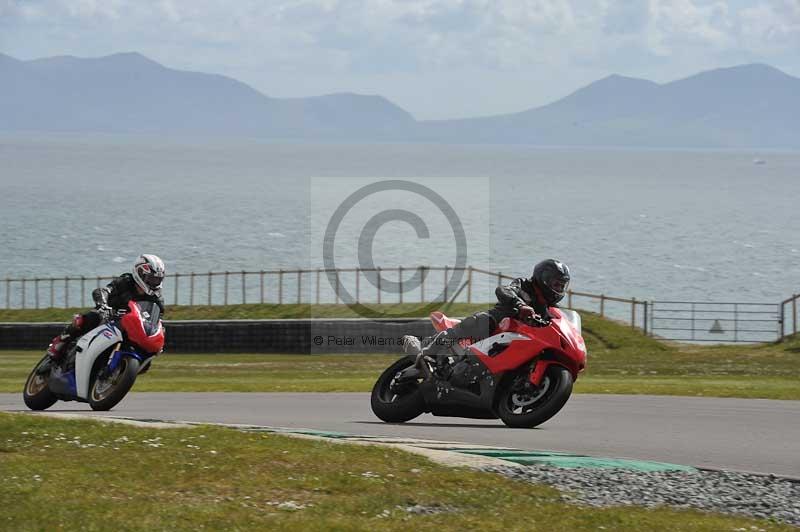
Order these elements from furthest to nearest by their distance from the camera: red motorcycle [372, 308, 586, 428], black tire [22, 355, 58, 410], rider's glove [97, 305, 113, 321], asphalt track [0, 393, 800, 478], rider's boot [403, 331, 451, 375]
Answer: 1. black tire [22, 355, 58, 410]
2. rider's glove [97, 305, 113, 321]
3. rider's boot [403, 331, 451, 375]
4. red motorcycle [372, 308, 586, 428]
5. asphalt track [0, 393, 800, 478]

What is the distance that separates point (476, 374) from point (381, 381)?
147 cm

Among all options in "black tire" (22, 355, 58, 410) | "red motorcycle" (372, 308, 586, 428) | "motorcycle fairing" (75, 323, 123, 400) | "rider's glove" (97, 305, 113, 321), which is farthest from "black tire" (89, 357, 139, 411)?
"red motorcycle" (372, 308, 586, 428)

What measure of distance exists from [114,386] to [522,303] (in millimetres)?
5540

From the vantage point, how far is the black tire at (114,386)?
15.6m

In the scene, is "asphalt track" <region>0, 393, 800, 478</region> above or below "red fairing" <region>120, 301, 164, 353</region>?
below

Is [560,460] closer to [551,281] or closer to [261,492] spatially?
[551,281]

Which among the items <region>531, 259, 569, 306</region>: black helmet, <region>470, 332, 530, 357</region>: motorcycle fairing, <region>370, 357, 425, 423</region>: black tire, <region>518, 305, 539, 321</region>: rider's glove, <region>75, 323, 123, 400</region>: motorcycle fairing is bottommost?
<region>370, 357, 425, 423</region>: black tire

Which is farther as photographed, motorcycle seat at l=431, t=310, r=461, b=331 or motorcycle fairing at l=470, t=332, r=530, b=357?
motorcycle seat at l=431, t=310, r=461, b=331

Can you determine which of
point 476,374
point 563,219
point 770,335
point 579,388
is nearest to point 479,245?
point 563,219

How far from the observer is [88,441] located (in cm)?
1209

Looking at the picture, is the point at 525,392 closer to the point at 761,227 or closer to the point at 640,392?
the point at 640,392

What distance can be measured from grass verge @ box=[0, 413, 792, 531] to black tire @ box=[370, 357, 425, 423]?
274 cm

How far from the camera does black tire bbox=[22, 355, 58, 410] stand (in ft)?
54.2

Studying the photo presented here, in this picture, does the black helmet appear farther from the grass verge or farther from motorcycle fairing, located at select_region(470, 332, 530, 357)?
the grass verge
